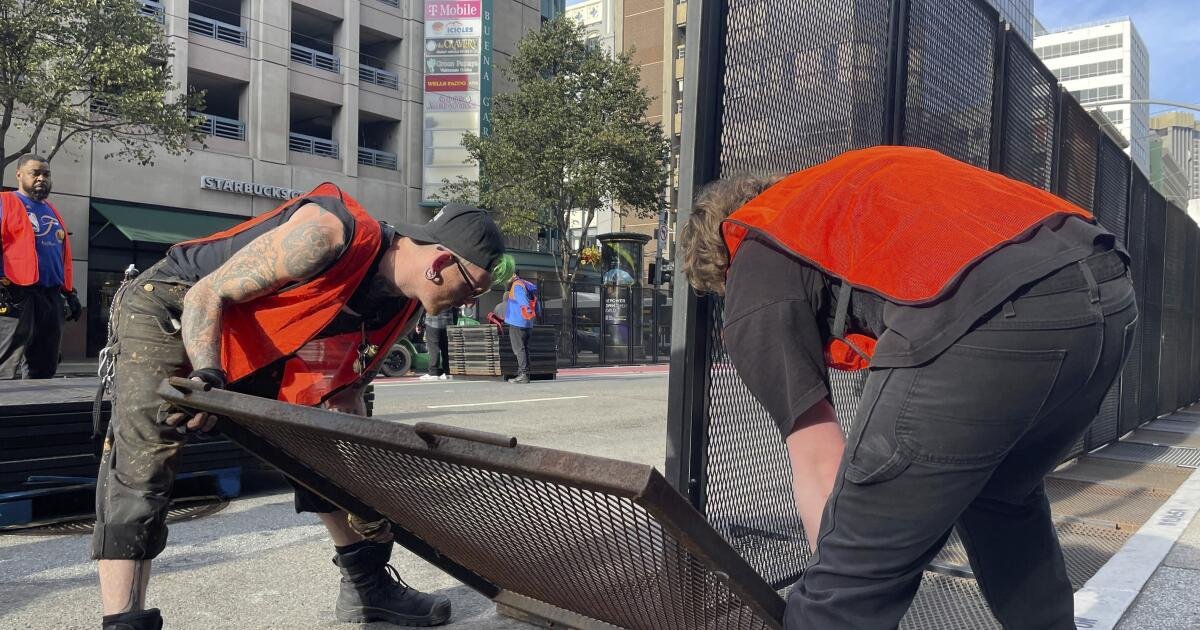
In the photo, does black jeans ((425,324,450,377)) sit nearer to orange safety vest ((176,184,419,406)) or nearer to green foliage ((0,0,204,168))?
green foliage ((0,0,204,168))

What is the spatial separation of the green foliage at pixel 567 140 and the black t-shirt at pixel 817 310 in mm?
23570

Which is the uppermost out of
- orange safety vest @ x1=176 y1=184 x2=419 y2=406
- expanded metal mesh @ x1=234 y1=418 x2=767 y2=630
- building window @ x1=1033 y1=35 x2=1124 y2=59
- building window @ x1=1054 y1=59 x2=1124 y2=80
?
building window @ x1=1033 y1=35 x2=1124 y2=59

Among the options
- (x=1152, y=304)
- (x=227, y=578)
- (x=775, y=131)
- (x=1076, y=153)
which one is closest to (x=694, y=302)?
(x=775, y=131)

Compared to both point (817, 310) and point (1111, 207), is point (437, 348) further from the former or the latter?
point (817, 310)

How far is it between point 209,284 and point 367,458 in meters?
0.82

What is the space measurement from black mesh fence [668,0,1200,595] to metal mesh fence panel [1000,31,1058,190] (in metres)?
0.01

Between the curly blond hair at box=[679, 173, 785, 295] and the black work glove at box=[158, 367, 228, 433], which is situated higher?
the curly blond hair at box=[679, 173, 785, 295]

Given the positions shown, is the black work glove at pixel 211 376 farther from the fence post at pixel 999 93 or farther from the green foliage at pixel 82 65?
the green foliage at pixel 82 65

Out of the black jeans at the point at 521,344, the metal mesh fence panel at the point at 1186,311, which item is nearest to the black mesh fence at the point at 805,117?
the metal mesh fence panel at the point at 1186,311

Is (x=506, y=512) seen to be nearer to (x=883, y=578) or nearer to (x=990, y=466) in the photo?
(x=883, y=578)

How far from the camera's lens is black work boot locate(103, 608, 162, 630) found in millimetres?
2203

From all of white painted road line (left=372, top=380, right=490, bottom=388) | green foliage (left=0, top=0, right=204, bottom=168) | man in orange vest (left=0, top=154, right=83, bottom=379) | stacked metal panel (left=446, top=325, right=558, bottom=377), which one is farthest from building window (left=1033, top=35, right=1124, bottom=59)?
man in orange vest (left=0, top=154, right=83, bottom=379)

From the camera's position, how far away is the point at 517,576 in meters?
2.22

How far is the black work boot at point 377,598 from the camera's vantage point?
9.33 ft
